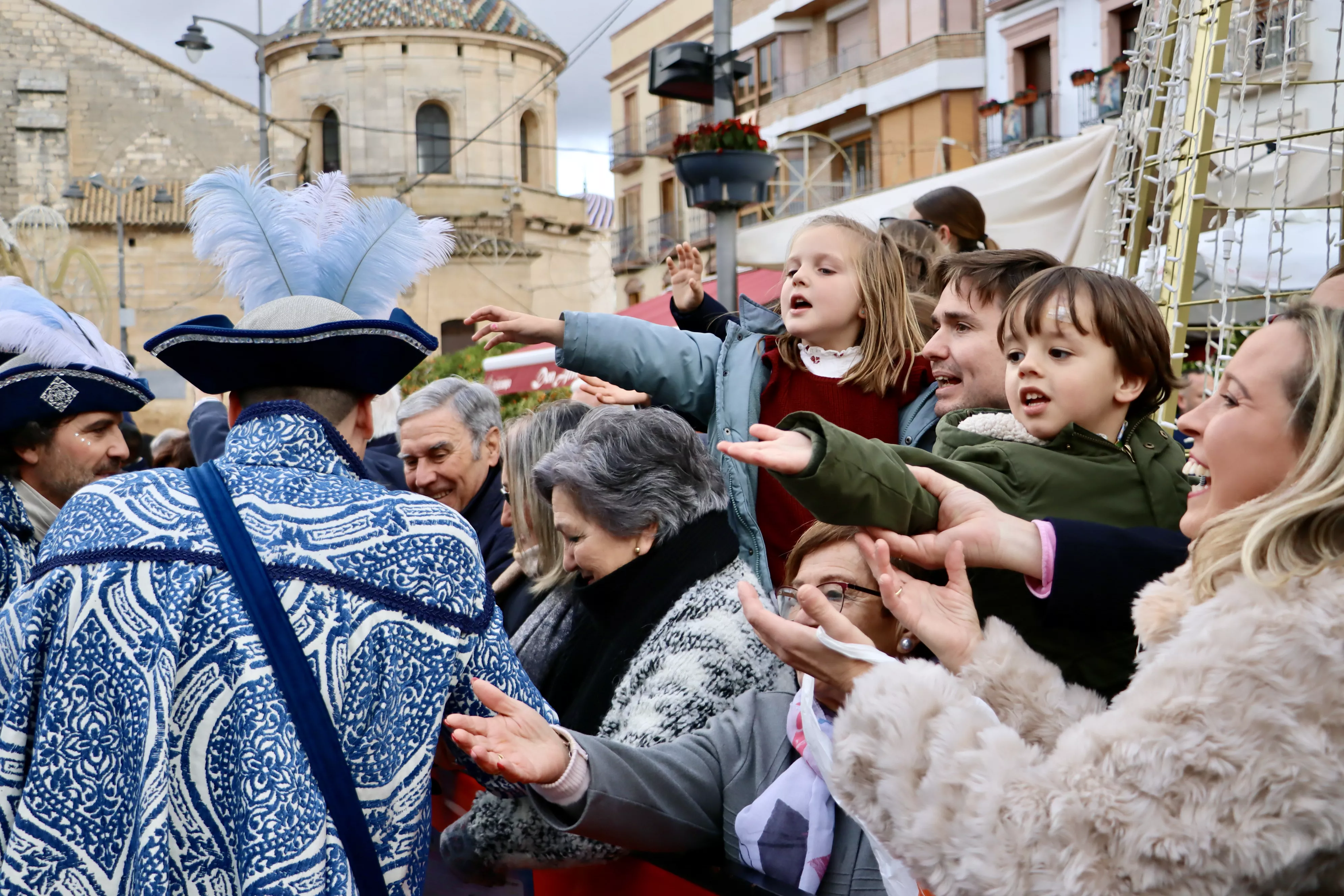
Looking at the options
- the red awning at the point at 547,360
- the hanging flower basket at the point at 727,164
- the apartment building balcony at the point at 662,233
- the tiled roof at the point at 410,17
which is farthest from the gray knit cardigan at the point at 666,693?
the tiled roof at the point at 410,17

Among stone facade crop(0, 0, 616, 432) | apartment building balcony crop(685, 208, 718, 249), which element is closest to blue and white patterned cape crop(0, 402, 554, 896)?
apartment building balcony crop(685, 208, 718, 249)

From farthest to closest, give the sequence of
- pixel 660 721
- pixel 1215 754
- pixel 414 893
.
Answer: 1. pixel 660 721
2. pixel 414 893
3. pixel 1215 754

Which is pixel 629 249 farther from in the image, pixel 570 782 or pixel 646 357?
pixel 570 782

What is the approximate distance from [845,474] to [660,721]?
93cm

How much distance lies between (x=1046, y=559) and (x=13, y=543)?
2.40m

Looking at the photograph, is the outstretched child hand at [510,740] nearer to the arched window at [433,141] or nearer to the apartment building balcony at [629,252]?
the apartment building balcony at [629,252]

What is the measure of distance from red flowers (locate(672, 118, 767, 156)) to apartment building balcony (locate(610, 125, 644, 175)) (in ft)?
98.8

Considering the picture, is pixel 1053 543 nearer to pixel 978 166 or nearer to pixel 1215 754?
pixel 1215 754

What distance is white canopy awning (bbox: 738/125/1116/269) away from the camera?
249 inches

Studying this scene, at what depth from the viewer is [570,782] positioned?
2393 mm

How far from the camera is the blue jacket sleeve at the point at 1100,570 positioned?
210 cm

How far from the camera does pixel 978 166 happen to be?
6977 millimetres

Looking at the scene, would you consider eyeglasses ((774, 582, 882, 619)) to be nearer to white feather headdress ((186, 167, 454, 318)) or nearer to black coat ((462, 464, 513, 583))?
white feather headdress ((186, 167, 454, 318))

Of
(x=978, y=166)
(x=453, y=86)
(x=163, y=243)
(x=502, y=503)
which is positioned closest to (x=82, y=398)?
(x=502, y=503)
